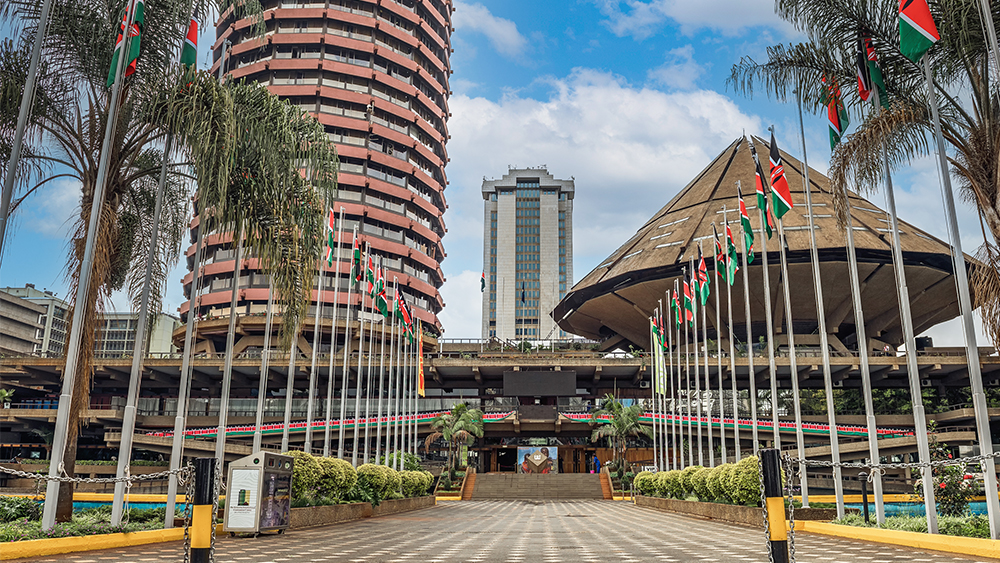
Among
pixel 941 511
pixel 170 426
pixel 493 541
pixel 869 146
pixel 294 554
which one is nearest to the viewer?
pixel 294 554

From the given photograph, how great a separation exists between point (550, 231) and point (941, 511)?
153021 millimetres

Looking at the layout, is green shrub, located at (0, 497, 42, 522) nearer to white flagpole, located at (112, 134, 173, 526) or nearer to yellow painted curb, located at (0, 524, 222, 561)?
white flagpole, located at (112, 134, 173, 526)

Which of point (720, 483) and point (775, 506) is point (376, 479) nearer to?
point (720, 483)

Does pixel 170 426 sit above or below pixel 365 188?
below

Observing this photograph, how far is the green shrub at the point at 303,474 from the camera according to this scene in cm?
1788

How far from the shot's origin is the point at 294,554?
11.0 m

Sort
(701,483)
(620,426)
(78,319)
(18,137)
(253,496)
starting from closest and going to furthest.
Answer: (18,137)
(78,319)
(253,496)
(701,483)
(620,426)

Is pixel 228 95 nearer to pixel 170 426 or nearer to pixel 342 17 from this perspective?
pixel 170 426

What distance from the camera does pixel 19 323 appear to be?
374ft

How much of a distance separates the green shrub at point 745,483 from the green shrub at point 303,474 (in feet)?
35.9

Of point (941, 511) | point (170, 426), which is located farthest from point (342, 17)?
point (941, 511)

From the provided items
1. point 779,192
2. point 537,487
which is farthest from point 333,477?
point 537,487

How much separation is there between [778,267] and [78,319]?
53088 mm

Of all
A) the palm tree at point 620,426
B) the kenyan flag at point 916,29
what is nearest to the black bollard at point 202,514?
the kenyan flag at point 916,29
